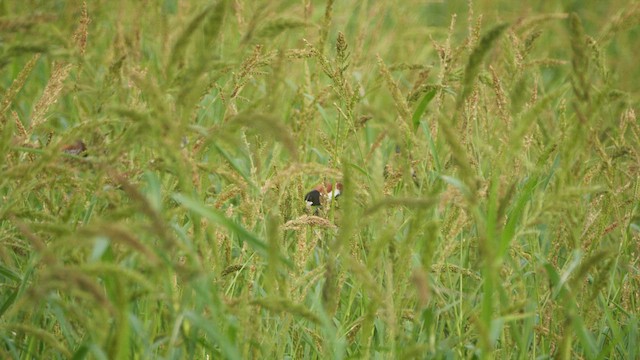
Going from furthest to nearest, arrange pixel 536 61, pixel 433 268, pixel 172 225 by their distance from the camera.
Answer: pixel 536 61
pixel 433 268
pixel 172 225

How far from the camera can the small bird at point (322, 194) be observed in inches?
101

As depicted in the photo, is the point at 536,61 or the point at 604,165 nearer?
the point at 604,165

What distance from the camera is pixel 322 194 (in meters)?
2.59

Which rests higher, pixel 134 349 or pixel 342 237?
pixel 342 237

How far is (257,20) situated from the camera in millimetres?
2082

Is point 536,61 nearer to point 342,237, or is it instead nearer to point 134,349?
point 342,237

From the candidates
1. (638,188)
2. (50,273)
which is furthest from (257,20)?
(638,188)

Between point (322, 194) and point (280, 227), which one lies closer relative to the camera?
point (280, 227)

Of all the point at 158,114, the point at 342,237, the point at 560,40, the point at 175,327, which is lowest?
→ the point at 560,40

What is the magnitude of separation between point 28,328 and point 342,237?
56 cm

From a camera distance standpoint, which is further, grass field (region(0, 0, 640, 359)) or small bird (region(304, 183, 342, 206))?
small bird (region(304, 183, 342, 206))

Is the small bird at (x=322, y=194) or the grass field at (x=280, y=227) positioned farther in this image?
the small bird at (x=322, y=194)

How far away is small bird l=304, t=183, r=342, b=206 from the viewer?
8.45 ft

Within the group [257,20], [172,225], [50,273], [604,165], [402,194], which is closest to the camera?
[50,273]
